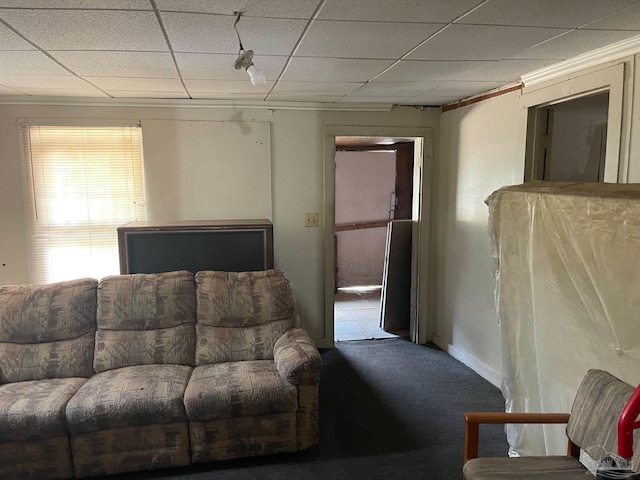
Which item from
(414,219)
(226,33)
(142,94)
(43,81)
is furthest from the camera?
(414,219)

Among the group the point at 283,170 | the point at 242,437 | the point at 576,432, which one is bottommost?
the point at 242,437

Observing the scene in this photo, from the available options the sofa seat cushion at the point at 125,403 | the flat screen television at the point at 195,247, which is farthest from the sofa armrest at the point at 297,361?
the flat screen television at the point at 195,247

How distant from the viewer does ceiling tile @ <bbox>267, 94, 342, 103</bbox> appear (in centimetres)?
371

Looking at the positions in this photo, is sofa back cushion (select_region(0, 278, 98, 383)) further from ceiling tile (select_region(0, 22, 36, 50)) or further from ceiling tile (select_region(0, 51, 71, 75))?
ceiling tile (select_region(0, 22, 36, 50))

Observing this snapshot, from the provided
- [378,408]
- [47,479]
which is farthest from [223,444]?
[378,408]

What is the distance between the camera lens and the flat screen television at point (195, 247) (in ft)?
10.6

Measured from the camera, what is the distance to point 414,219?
4.40 metres

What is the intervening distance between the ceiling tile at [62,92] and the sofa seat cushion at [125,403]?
2.13m

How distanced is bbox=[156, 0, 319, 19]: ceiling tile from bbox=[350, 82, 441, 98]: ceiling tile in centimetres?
148

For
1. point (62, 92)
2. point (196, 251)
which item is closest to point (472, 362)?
point (196, 251)

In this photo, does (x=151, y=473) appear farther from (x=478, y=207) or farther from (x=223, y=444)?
(x=478, y=207)

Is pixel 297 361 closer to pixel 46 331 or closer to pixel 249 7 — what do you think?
pixel 46 331

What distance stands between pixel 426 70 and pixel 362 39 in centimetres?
80

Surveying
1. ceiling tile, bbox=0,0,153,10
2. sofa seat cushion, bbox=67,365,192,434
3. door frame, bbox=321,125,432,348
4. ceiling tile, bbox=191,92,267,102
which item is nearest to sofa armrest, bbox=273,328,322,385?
sofa seat cushion, bbox=67,365,192,434
